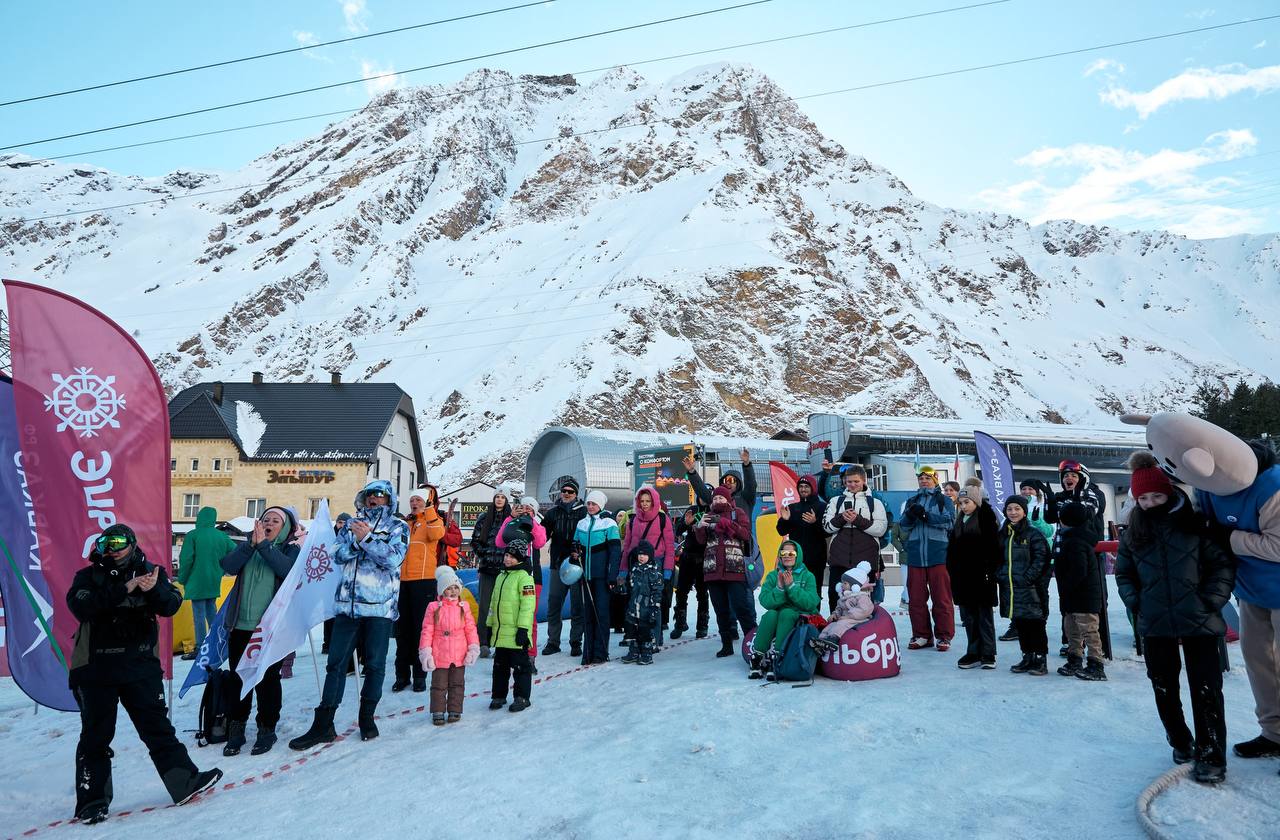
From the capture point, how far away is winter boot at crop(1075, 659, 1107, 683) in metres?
5.89

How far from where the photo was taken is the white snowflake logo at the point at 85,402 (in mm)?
5082

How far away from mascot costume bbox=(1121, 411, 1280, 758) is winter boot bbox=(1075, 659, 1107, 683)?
193cm

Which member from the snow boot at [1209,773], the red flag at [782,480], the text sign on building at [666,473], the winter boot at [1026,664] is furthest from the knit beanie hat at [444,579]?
the text sign on building at [666,473]

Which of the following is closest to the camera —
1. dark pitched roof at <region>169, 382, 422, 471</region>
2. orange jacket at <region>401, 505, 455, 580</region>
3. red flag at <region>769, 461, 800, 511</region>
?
orange jacket at <region>401, 505, 455, 580</region>

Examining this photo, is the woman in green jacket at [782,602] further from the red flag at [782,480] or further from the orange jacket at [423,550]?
the red flag at [782,480]

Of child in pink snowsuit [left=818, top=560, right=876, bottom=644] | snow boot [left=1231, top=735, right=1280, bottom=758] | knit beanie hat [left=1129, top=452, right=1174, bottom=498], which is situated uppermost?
knit beanie hat [left=1129, top=452, right=1174, bottom=498]

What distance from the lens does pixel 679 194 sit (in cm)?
10275

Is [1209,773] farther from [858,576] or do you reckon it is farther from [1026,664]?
[858,576]

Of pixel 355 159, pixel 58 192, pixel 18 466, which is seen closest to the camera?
pixel 18 466

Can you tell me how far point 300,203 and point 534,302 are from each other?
221 feet

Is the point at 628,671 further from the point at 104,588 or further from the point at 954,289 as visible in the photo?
the point at 954,289

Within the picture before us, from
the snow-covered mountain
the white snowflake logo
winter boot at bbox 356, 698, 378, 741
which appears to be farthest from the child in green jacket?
the snow-covered mountain

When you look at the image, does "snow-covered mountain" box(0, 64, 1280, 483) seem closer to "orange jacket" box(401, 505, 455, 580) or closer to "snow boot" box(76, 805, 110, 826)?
"orange jacket" box(401, 505, 455, 580)

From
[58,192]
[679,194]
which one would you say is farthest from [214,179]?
[679,194]
